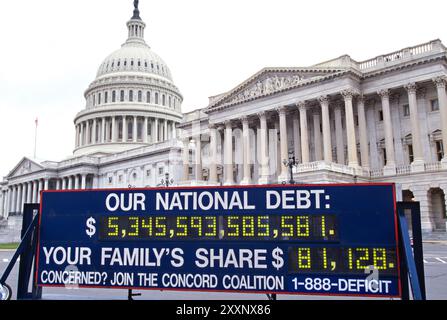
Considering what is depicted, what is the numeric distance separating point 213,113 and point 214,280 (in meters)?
52.7

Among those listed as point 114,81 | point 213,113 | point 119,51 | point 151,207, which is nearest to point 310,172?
point 213,113

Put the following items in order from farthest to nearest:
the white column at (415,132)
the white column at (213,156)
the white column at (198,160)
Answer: the white column at (198,160) < the white column at (213,156) < the white column at (415,132)

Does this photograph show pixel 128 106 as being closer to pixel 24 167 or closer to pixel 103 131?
pixel 103 131

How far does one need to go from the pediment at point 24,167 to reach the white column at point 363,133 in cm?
7565

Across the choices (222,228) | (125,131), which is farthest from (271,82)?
(125,131)

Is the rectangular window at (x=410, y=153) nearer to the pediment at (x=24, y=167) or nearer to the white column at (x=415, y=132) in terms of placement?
the white column at (x=415, y=132)

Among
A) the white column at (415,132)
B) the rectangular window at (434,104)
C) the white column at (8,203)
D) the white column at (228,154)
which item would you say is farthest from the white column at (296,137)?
the white column at (8,203)

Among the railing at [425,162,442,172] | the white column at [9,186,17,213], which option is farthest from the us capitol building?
the white column at [9,186,17,213]

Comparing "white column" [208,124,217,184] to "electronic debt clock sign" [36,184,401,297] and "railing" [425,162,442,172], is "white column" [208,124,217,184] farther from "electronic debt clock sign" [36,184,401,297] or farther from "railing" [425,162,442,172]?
"electronic debt clock sign" [36,184,401,297]

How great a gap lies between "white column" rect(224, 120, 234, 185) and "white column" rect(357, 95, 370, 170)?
1639 cm

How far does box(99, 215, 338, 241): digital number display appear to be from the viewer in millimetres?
7879

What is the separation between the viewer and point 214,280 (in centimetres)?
804

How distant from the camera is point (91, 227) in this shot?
8.75 m

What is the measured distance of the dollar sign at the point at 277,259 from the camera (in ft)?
25.7
